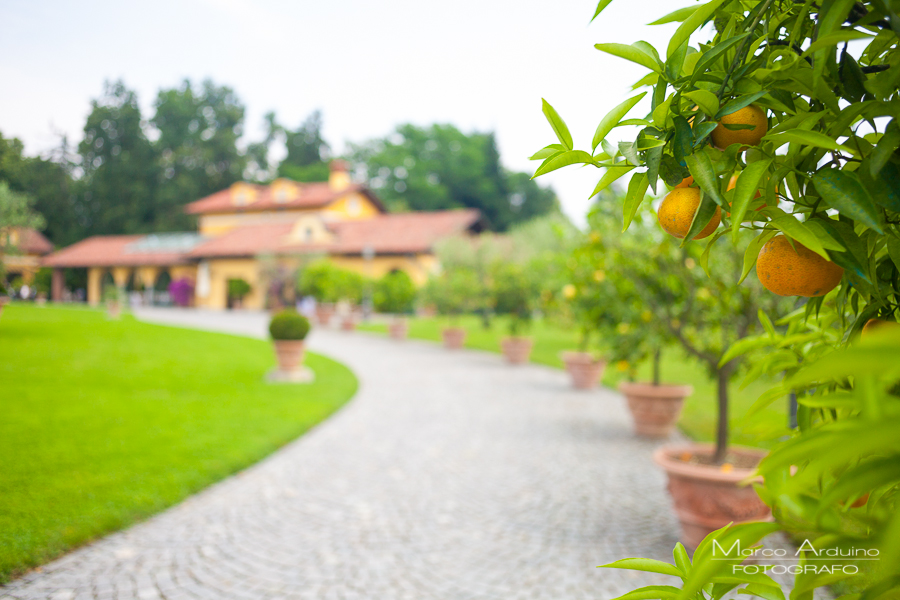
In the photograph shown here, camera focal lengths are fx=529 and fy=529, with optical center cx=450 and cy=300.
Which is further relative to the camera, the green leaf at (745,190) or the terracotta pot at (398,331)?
the terracotta pot at (398,331)

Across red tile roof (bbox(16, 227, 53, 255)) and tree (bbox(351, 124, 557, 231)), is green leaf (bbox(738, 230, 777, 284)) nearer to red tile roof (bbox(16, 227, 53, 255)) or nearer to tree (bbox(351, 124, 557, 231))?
red tile roof (bbox(16, 227, 53, 255))

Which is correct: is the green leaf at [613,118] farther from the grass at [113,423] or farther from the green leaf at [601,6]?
the grass at [113,423]

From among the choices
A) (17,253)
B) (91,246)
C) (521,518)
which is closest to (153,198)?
(91,246)

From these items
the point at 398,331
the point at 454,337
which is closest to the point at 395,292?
the point at 398,331

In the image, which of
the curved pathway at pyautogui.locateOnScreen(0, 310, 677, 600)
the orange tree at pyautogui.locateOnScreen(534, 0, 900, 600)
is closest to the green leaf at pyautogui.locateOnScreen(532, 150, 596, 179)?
the orange tree at pyautogui.locateOnScreen(534, 0, 900, 600)

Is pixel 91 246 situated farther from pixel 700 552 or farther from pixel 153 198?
pixel 700 552

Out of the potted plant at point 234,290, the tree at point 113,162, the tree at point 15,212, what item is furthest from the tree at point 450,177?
the tree at point 15,212

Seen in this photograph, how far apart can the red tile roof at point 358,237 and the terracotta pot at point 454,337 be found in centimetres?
1023

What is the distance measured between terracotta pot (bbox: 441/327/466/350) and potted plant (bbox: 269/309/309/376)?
6736 mm

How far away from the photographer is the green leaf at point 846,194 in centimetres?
67

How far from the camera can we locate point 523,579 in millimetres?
3170

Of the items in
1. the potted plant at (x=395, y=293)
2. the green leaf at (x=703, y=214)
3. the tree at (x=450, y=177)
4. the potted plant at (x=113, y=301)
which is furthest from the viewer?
the tree at (x=450, y=177)

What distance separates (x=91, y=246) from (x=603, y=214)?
759 cm

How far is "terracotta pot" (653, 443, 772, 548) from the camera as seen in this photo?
3332 mm
